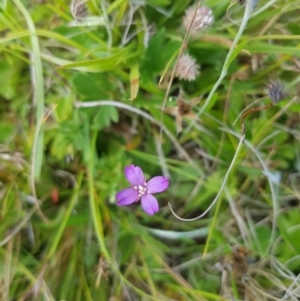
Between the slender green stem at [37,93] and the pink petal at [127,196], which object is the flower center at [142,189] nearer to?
the pink petal at [127,196]

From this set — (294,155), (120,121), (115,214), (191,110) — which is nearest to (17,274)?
(115,214)

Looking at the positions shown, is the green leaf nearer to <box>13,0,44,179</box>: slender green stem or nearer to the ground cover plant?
the ground cover plant

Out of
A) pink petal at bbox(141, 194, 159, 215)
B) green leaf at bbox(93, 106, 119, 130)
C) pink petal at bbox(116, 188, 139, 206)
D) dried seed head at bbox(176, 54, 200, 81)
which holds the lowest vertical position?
pink petal at bbox(141, 194, 159, 215)

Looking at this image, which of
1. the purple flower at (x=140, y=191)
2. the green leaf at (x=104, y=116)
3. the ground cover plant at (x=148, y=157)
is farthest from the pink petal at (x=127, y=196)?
the green leaf at (x=104, y=116)

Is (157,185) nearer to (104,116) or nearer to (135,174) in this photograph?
(135,174)

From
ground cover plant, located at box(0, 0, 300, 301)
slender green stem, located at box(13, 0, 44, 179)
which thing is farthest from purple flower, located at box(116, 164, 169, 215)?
slender green stem, located at box(13, 0, 44, 179)

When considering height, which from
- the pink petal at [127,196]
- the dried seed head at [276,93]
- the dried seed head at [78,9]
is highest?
the dried seed head at [78,9]

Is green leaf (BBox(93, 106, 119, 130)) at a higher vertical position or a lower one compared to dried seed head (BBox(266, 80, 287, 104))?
lower

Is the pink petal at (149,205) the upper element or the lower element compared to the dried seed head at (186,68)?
lower
